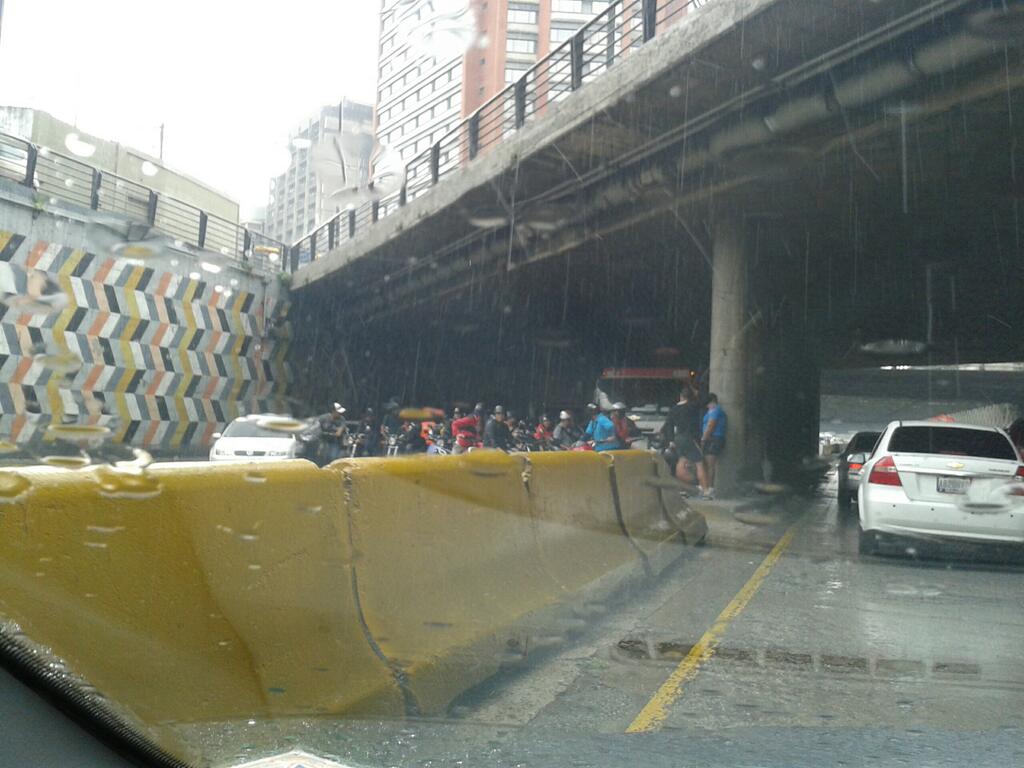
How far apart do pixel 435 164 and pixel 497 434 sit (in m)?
9.29

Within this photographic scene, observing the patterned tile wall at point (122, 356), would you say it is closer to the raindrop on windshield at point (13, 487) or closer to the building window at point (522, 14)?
the raindrop on windshield at point (13, 487)

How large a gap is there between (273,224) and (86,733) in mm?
10817

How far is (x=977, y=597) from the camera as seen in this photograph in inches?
365

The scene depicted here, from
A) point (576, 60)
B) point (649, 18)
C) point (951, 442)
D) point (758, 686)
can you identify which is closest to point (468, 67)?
point (576, 60)

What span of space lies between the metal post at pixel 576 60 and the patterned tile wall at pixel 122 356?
325 inches

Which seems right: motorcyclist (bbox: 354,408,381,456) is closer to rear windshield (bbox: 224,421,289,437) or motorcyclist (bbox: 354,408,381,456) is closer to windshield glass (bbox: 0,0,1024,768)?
windshield glass (bbox: 0,0,1024,768)

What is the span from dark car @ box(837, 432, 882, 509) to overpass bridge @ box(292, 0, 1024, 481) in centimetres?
183

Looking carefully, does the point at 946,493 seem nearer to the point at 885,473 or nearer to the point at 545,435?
the point at 885,473

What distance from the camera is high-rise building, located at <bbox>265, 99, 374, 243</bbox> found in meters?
9.57

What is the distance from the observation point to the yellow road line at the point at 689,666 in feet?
16.9

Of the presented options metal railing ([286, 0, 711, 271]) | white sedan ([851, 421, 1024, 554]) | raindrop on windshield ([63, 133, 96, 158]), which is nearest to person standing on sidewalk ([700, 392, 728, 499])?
metal railing ([286, 0, 711, 271])

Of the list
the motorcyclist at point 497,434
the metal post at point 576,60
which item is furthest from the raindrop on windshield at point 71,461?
the metal post at point 576,60

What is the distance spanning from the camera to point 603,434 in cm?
1545

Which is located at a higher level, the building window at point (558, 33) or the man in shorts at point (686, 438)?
the building window at point (558, 33)
